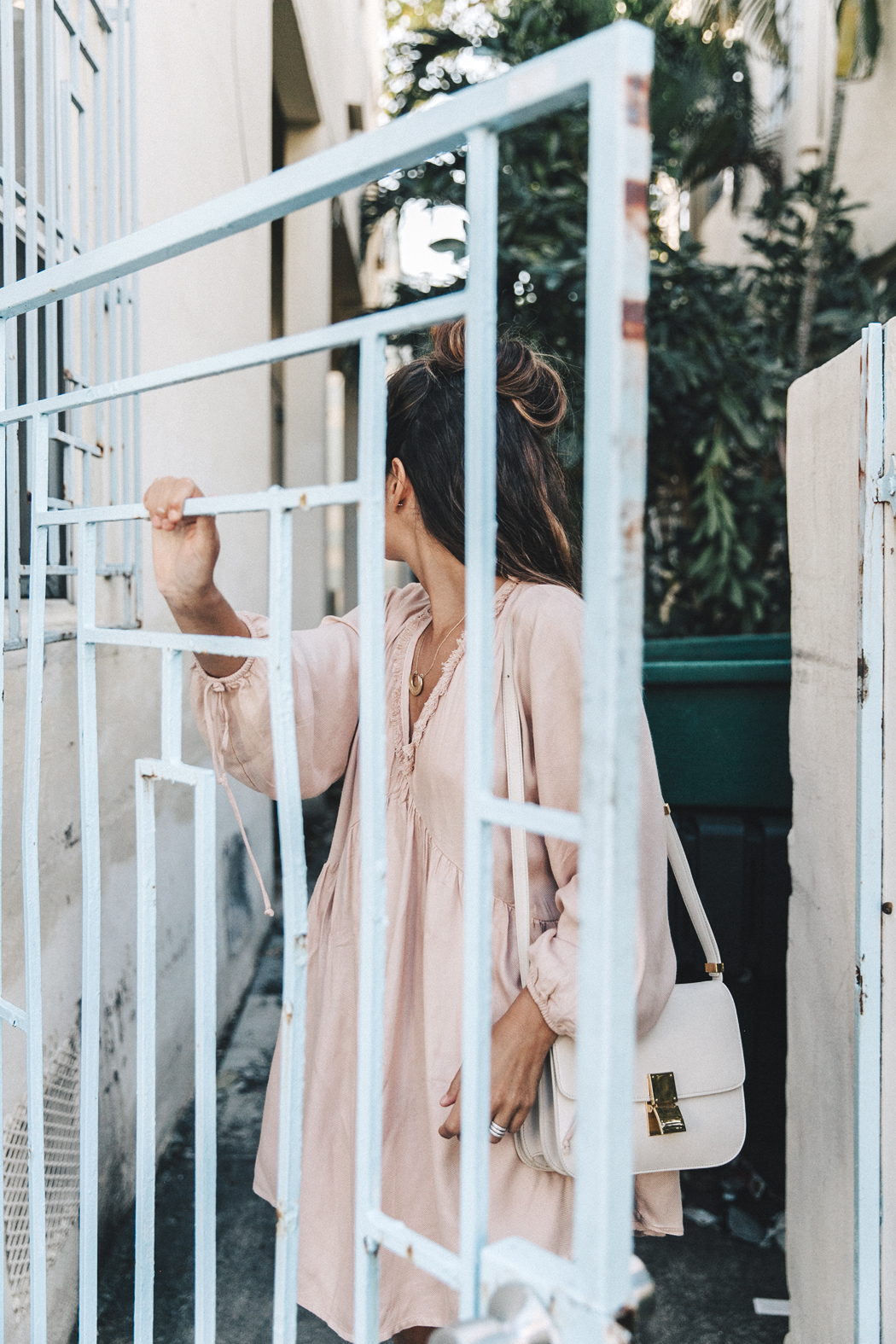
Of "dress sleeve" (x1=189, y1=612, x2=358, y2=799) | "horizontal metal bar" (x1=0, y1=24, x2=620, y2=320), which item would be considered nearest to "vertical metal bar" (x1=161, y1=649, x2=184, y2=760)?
"dress sleeve" (x1=189, y1=612, x2=358, y2=799)

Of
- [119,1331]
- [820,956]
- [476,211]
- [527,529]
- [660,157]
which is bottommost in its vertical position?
[119,1331]

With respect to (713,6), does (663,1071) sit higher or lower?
lower

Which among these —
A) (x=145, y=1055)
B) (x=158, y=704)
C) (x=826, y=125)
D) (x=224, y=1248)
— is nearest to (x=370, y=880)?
(x=145, y=1055)

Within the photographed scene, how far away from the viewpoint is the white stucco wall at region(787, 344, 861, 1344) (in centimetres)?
142

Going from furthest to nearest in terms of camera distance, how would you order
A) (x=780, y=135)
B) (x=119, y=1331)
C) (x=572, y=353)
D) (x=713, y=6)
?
(x=780, y=135) < (x=713, y=6) < (x=572, y=353) < (x=119, y=1331)

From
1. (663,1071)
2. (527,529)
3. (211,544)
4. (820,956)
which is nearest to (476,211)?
(211,544)

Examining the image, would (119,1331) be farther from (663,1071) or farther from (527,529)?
(527,529)

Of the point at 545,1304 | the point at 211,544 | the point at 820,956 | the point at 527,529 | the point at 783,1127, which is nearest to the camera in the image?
the point at 545,1304

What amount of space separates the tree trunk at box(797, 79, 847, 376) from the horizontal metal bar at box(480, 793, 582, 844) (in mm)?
4544

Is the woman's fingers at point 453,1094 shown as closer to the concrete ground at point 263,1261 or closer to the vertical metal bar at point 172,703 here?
the vertical metal bar at point 172,703

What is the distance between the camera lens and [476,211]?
68cm

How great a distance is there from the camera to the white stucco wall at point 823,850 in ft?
4.67

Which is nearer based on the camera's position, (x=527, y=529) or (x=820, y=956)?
(x=527, y=529)

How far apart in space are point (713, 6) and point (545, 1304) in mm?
5809
